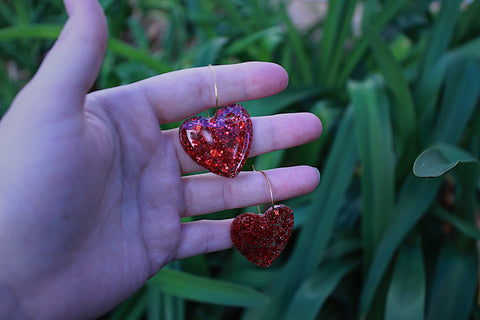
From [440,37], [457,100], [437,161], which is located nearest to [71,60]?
[437,161]

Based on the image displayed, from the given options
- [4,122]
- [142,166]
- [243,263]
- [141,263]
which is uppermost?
[4,122]

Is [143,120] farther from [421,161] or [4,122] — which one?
[421,161]

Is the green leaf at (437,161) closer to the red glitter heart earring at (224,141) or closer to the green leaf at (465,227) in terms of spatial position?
the green leaf at (465,227)

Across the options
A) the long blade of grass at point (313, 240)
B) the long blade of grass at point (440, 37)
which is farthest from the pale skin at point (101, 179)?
the long blade of grass at point (440, 37)

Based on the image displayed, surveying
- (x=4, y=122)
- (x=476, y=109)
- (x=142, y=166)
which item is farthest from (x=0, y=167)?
(x=476, y=109)

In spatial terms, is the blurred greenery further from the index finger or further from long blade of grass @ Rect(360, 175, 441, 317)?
the index finger

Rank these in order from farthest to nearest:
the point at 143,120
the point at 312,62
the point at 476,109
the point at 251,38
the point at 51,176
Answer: the point at 312,62
the point at 251,38
the point at 476,109
the point at 143,120
the point at 51,176

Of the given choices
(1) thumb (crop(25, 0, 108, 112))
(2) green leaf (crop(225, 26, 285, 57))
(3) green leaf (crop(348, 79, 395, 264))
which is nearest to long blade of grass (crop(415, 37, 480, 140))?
(3) green leaf (crop(348, 79, 395, 264))
